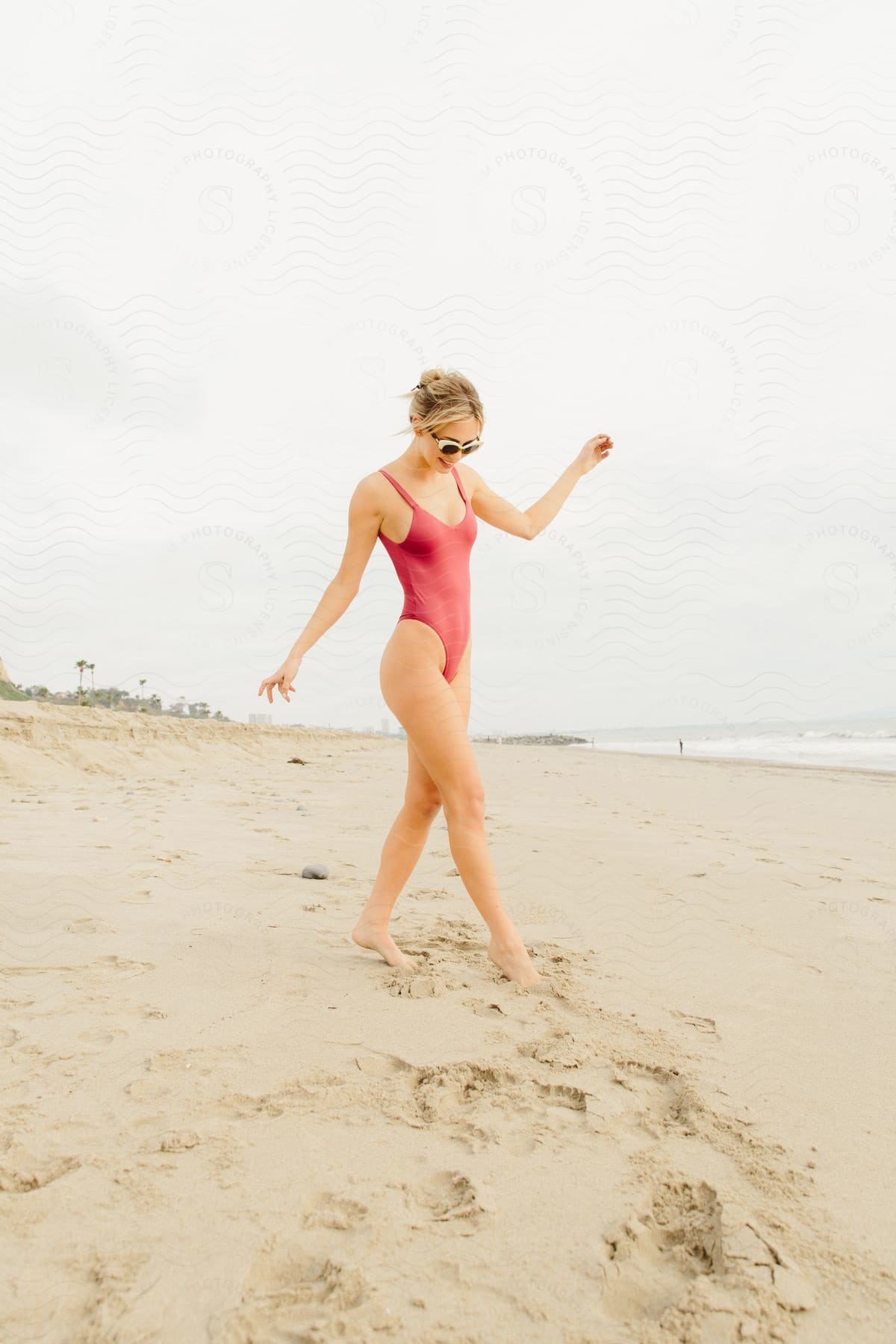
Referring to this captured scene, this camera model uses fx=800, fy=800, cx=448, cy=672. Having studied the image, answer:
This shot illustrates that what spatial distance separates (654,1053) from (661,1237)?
834mm

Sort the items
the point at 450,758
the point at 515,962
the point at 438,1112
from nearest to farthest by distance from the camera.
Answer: the point at 438,1112
the point at 515,962
the point at 450,758

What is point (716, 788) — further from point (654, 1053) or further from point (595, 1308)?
point (595, 1308)

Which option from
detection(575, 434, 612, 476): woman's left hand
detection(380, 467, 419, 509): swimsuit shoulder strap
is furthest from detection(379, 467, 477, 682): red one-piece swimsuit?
detection(575, 434, 612, 476): woman's left hand

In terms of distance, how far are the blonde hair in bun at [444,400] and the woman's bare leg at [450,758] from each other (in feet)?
2.58

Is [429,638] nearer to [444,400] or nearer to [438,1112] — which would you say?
[444,400]

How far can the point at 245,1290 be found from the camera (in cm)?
136

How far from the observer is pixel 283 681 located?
9.96ft

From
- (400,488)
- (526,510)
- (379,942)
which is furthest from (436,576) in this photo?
(379,942)

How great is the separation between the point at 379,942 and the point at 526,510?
1950 millimetres

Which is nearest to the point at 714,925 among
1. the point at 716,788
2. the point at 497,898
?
the point at 497,898

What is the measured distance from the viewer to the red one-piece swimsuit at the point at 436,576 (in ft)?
10.3

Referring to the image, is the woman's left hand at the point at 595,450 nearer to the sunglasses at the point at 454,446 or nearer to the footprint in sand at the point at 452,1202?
the sunglasses at the point at 454,446

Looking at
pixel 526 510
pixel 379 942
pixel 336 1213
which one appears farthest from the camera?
pixel 526 510

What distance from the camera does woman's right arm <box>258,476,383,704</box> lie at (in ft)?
10.2
